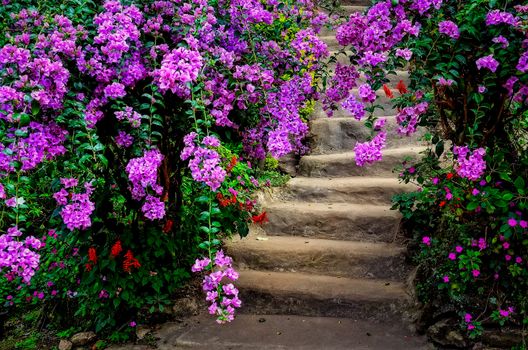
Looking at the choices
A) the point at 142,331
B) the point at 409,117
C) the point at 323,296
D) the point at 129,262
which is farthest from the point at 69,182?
the point at 323,296

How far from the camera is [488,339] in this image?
297 centimetres

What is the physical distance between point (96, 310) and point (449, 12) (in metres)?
2.95

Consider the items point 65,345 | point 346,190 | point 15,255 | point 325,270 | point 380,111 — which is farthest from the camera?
point 380,111

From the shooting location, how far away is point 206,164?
2283 mm

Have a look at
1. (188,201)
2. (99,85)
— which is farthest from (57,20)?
(188,201)

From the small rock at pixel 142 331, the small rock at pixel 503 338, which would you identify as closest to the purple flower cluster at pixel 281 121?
the small rock at pixel 142 331

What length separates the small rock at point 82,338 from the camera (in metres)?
3.39

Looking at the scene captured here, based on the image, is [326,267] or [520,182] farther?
Answer: [326,267]

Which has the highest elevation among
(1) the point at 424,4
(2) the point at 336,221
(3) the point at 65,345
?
(1) the point at 424,4

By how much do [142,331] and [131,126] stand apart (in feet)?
4.84

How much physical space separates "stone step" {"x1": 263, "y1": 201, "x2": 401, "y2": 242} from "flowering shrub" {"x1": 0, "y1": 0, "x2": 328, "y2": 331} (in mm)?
653

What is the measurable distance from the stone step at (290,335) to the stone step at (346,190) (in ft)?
5.08

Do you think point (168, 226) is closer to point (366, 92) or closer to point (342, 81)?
point (342, 81)

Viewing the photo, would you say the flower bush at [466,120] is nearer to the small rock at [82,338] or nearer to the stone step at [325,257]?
the stone step at [325,257]
